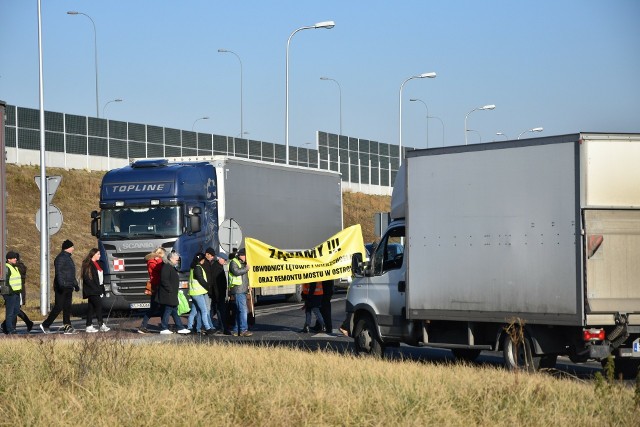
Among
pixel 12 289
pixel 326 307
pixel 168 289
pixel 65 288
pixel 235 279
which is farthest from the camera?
pixel 326 307

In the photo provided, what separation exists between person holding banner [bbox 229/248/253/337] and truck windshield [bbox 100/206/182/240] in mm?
4389

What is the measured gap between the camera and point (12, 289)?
81.6 feet

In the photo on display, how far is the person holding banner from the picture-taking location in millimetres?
25797

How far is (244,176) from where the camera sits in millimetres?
33656

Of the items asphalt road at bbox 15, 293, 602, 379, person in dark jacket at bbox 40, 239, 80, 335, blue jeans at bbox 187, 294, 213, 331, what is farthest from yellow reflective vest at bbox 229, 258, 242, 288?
person in dark jacket at bbox 40, 239, 80, 335

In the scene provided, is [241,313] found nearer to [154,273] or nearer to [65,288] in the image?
[154,273]

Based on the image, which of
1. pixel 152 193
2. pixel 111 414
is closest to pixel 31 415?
pixel 111 414

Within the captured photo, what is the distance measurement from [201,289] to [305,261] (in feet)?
8.43

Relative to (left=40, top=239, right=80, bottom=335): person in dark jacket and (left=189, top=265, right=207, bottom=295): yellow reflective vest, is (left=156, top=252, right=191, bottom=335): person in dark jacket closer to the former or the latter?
(left=189, top=265, right=207, bottom=295): yellow reflective vest

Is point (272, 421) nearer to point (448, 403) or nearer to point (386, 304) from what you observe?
A: point (448, 403)

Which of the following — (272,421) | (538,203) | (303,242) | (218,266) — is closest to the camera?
(272,421)

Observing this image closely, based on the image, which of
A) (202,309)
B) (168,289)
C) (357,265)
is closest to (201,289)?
(202,309)

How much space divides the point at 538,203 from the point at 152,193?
15.5m

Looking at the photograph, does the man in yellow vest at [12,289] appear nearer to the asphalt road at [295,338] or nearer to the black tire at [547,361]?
the asphalt road at [295,338]
